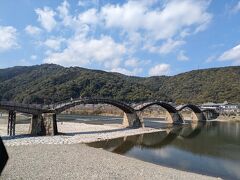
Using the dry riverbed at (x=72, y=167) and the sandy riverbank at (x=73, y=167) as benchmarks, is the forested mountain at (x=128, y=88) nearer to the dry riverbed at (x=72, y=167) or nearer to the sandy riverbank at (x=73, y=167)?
the dry riverbed at (x=72, y=167)

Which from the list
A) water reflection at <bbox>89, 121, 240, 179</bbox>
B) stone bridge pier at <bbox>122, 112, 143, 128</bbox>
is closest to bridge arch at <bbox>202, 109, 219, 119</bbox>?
stone bridge pier at <bbox>122, 112, 143, 128</bbox>

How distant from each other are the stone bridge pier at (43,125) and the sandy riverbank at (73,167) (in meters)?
11.1

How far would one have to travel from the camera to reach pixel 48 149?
2483cm

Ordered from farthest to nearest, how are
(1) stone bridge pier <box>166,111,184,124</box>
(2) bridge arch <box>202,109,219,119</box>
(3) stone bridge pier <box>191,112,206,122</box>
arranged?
(2) bridge arch <box>202,109,219,119</box> < (3) stone bridge pier <box>191,112,206,122</box> < (1) stone bridge pier <box>166,111,184,124</box>

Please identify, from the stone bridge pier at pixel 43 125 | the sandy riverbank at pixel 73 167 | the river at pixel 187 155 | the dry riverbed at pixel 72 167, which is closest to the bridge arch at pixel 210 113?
the river at pixel 187 155

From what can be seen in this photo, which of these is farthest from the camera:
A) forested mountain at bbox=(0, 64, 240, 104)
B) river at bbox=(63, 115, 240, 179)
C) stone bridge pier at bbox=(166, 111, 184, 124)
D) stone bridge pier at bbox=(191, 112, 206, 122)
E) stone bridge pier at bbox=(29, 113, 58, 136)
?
forested mountain at bbox=(0, 64, 240, 104)

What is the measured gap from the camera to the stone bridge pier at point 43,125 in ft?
117

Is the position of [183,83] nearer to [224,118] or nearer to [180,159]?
[224,118]

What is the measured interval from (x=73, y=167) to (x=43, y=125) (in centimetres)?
1898

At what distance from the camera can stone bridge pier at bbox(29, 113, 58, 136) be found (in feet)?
117

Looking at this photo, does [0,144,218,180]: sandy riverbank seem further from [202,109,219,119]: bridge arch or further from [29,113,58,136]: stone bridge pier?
[202,109,219,119]: bridge arch

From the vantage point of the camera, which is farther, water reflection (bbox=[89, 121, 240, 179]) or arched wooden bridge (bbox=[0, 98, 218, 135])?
arched wooden bridge (bbox=[0, 98, 218, 135])

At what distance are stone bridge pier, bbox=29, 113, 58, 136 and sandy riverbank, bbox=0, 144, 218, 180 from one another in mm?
11126

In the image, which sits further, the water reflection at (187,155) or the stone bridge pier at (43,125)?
the stone bridge pier at (43,125)
